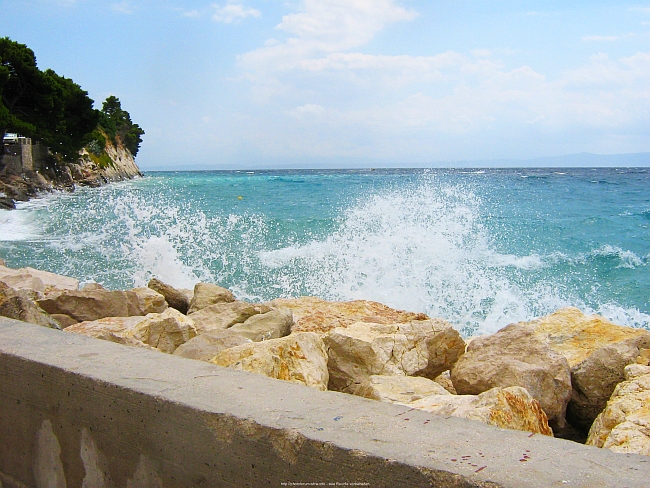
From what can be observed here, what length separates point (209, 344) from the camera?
4043 millimetres

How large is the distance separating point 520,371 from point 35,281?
5.64 m

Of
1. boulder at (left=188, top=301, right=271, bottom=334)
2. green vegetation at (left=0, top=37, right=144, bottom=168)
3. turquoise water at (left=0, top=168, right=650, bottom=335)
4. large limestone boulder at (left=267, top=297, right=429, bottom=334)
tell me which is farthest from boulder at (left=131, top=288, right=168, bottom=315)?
green vegetation at (left=0, top=37, right=144, bottom=168)

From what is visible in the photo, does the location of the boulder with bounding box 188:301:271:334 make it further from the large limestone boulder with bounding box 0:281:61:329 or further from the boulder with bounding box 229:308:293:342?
the large limestone boulder with bounding box 0:281:61:329

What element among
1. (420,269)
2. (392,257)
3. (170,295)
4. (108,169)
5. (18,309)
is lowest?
(420,269)

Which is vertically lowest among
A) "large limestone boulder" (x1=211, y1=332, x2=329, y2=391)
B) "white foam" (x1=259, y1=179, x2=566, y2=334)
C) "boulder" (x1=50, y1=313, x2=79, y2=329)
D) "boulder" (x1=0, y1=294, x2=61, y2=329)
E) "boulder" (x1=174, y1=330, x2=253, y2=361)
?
"white foam" (x1=259, y1=179, x2=566, y2=334)

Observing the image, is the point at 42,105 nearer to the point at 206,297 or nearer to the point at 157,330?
the point at 206,297

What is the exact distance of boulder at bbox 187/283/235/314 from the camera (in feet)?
21.7

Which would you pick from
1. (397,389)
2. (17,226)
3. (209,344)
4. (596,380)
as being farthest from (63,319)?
(17,226)

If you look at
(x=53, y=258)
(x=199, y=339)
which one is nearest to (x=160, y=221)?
(x=53, y=258)

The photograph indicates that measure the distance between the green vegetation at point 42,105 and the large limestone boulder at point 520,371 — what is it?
35.3 m

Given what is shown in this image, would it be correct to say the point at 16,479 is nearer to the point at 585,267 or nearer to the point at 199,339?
the point at 199,339

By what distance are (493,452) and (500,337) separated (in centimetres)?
269

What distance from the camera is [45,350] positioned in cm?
215

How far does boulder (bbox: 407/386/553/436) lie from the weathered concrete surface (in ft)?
2.67
